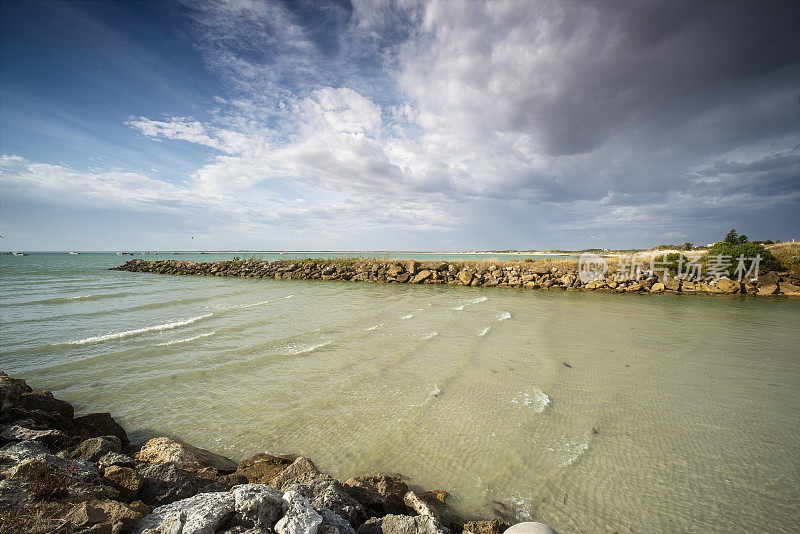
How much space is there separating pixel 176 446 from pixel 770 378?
481 inches

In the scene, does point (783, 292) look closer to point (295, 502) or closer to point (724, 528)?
point (724, 528)

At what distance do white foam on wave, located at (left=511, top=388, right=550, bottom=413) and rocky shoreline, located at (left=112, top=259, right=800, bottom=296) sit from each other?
22.5 m

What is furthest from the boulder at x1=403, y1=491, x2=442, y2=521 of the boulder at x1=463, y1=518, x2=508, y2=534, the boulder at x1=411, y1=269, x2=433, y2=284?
the boulder at x1=411, y1=269, x2=433, y2=284

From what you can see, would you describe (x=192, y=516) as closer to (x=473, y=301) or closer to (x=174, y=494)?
(x=174, y=494)

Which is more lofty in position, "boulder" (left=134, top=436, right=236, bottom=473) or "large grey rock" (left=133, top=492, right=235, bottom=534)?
"large grey rock" (left=133, top=492, right=235, bottom=534)

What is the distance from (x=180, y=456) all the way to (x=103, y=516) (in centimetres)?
184

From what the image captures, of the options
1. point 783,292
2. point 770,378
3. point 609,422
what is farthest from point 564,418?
point 783,292

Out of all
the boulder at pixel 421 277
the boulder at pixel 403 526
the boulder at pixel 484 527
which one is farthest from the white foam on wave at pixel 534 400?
the boulder at pixel 421 277

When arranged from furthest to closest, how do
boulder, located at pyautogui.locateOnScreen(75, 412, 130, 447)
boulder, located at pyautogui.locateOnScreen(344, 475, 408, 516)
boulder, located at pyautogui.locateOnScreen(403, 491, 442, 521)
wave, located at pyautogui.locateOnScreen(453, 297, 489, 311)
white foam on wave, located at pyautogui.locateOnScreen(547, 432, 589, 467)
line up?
wave, located at pyautogui.locateOnScreen(453, 297, 489, 311), boulder, located at pyautogui.locateOnScreen(75, 412, 130, 447), white foam on wave, located at pyautogui.locateOnScreen(547, 432, 589, 467), boulder, located at pyautogui.locateOnScreen(344, 475, 408, 516), boulder, located at pyautogui.locateOnScreen(403, 491, 442, 521)

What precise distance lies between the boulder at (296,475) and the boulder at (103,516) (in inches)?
54.1

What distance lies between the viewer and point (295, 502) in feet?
9.12

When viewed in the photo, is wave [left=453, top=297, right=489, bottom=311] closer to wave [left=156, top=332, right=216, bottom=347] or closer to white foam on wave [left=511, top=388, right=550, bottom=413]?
white foam on wave [left=511, top=388, right=550, bottom=413]

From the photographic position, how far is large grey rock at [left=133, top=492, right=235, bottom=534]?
2424 mm

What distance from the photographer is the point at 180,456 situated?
13.5 ft
